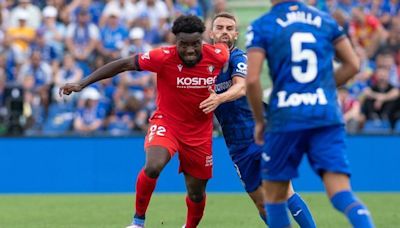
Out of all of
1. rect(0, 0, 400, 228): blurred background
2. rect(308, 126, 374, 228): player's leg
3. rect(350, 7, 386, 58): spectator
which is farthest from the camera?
Answer: rect(350, 7, 386, 58): spectator

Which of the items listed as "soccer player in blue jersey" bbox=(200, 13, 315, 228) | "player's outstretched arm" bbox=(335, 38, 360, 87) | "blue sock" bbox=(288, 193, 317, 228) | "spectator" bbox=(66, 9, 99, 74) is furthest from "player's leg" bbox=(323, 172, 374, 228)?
"spectator" bbox=(66, 9, 99, 74)

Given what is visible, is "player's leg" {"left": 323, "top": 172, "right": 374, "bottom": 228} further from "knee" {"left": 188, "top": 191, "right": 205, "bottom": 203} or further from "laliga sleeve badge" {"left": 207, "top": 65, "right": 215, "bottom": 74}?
"knee" {"left": 188, "top": 191, "right": 205, "bottom": 203}

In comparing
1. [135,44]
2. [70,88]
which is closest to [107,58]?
[135,44]

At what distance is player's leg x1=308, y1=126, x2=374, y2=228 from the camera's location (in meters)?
7.61

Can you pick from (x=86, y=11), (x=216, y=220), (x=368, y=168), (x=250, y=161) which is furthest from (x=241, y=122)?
(x=86, y=11)

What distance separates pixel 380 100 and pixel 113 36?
18.3ft

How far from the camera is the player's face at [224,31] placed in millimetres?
10680

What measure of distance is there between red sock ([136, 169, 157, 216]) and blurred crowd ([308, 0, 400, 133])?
28.0 feet

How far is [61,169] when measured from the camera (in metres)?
18.5

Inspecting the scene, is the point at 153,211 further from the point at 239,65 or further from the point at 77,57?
the point at 77,57

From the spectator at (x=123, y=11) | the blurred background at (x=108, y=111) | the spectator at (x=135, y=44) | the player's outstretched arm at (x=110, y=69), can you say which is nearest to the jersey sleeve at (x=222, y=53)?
the player's outstretched arm at (x=110, y=69)

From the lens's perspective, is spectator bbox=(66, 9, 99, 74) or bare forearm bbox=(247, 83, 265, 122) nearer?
bare forearm bbox=(247, 83, 265, 122)

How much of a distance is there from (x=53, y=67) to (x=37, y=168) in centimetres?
237

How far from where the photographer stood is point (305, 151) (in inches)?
308
